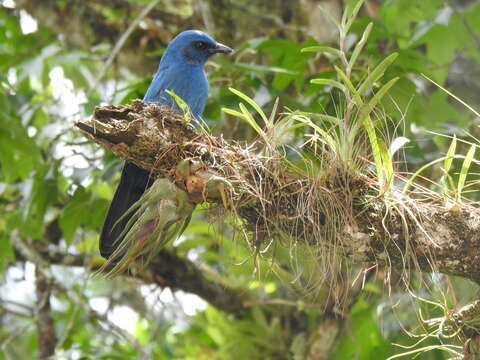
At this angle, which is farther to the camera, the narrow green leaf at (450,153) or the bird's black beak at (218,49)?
the bird's black beak at (218,49)

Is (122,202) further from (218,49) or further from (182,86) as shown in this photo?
(218,49)

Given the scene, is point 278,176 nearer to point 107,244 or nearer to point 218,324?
point 107,244

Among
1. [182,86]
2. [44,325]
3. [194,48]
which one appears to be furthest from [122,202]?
[44,325]

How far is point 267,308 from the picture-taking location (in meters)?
5.18

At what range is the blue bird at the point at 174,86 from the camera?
124 inches

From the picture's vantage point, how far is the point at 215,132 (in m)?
4.87

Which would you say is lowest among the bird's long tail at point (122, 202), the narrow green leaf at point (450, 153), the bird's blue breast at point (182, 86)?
the bird's long tail at point (122, 202)

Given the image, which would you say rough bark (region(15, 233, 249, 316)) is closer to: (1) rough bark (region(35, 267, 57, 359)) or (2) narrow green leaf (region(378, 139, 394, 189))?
(1) rough bark (region(35, 267, 57, 359))

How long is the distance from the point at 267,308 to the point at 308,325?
0.33 m

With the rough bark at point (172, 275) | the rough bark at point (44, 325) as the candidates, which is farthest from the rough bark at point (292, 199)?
the rough bark at point (44, 325)

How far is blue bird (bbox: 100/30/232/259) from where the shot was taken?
3.15 meters

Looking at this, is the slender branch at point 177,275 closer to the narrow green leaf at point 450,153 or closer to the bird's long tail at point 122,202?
the bird's long tail at point 122,202

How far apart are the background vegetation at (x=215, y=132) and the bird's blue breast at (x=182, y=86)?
0.10 m

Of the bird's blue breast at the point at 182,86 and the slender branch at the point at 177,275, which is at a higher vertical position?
the bird's blue breast at the point at 182,86
